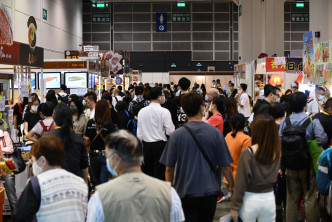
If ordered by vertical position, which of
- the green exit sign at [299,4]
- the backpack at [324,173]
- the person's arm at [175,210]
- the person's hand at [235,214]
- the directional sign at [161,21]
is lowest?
the person's hand at [235,214]

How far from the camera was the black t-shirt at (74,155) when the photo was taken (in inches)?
181

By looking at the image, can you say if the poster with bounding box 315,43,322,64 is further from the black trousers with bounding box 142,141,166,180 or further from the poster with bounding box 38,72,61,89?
the poster with bounding box 38,72,61,89

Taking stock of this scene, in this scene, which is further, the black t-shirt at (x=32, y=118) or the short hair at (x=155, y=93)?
the black t-shirt at (x=32, y=118)

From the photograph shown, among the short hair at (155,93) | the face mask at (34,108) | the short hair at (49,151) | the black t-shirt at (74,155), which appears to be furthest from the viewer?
the face mask at (34,108)

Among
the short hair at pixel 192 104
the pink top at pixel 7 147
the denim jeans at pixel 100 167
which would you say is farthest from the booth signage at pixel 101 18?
the short hair at pixel 192 104

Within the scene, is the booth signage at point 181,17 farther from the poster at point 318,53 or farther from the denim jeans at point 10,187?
the denim jeans at point 10,187

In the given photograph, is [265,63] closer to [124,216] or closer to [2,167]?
[2,167]

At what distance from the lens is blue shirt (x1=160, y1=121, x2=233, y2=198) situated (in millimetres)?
4016

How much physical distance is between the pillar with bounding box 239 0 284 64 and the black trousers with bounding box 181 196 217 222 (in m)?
21.9

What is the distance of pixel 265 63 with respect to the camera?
18688mm

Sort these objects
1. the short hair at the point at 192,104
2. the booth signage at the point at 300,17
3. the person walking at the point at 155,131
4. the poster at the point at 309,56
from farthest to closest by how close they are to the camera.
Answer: the booth signage at the point at 300,17 → the poster at the point at 309,56 → the person walking at the point at 155,131 → the short hair at the point at 192,104

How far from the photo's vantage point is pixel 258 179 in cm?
394

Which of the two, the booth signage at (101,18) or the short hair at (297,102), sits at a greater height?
the booth signage at (101,18)

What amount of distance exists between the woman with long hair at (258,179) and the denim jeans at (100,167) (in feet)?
9.64
